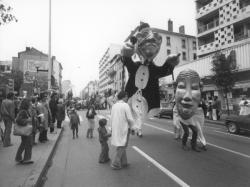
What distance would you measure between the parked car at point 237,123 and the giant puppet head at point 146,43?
18.7ft

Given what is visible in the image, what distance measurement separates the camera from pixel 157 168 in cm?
595

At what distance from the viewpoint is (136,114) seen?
999 cm

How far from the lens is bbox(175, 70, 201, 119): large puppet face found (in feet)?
27.1

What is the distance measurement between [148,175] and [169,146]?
3.43 metres

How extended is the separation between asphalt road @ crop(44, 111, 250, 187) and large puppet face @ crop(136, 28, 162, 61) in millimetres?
3498

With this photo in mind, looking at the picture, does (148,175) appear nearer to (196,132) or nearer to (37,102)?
(196,132)

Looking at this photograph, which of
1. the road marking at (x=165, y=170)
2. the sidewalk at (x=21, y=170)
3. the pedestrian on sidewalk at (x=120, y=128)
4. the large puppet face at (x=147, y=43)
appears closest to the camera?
the sidewalk at (x=21, y=170)

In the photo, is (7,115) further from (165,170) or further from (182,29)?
(182,29)

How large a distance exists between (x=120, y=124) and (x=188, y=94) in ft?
11.1

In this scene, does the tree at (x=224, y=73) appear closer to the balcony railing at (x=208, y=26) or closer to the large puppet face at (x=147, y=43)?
the large puppet face at (x=147, y=43)

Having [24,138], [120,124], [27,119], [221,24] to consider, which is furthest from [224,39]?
[24,138]

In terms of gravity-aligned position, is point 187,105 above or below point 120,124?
above

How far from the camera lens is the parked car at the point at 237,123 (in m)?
11.8

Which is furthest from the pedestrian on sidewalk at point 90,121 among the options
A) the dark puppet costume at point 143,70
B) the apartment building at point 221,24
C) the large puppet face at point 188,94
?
the apartment building at point 221,24
